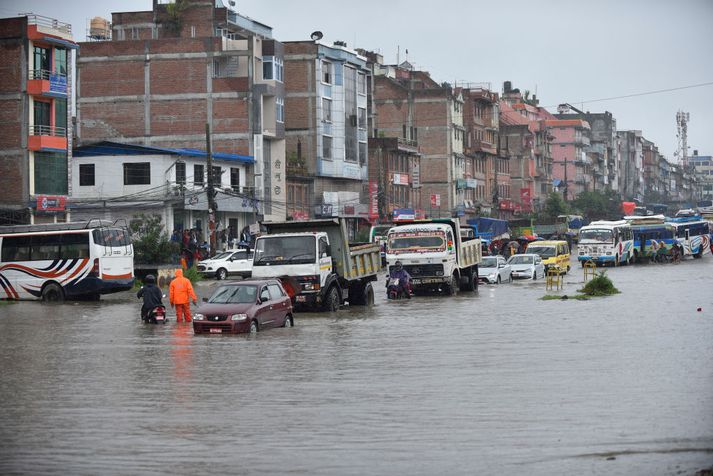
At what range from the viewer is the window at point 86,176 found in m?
65.7

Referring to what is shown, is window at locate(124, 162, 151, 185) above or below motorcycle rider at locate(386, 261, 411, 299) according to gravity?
above

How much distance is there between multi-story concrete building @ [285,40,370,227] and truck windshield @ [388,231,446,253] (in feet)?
129

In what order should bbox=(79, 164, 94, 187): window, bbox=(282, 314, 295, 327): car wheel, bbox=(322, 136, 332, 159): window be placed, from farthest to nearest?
bbox=(322, 136, 332, 159): window → bbox=(79, 164, 94, 187): window → bbox=(282, 314, 295, 327): car wheel

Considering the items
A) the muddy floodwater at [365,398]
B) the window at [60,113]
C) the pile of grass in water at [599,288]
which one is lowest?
the muddy floodwater at [365,398]

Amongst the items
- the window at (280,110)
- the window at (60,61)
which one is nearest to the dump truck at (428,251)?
the window at (60,61)

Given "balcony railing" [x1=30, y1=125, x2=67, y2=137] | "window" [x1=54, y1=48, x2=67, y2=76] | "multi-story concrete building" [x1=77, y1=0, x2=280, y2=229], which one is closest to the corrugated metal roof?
"balcony railing" [x1=30, y1=125, x2=67, y2=137]

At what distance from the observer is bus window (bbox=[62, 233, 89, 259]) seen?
40656 millimetres

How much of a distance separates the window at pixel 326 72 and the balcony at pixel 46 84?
30.9 metres

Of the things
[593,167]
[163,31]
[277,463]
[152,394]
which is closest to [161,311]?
[152,394]

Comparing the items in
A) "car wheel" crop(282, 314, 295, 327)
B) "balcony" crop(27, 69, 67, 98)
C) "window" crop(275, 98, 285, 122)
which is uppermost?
"window" crop(275, 98, 285, 122)

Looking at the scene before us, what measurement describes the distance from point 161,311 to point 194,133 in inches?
1689

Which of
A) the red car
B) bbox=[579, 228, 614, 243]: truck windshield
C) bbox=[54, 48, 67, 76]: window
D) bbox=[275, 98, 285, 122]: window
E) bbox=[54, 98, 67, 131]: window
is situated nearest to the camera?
the red car

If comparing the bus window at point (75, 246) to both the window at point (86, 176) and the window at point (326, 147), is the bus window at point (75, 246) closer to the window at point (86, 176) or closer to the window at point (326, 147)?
the window at point (86, 176)

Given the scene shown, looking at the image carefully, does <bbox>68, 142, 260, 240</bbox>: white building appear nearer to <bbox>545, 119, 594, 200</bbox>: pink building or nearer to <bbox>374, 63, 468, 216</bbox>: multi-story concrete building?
<bbox>374, 63, 468, 216</bbox>: multi-story concrete building
